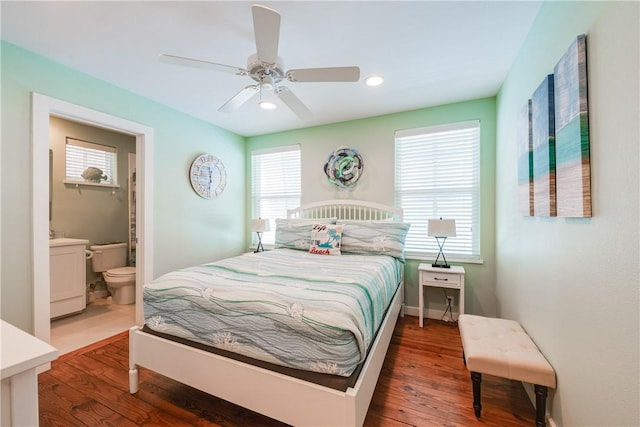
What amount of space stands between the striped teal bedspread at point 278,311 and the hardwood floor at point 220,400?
0.50 meters

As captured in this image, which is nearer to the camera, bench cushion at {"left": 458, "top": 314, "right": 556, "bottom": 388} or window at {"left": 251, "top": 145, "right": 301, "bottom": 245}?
bench cushion at {"left": 458, "top": 314, "right": 556, "bottom": 388}

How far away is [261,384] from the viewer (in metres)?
1.34

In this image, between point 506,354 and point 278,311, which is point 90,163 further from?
point 506,354

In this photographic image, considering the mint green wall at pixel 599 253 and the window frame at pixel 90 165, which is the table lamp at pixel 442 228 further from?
the window frame at pixel 90 165

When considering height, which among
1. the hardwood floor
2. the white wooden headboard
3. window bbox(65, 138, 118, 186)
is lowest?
the hardwood floor

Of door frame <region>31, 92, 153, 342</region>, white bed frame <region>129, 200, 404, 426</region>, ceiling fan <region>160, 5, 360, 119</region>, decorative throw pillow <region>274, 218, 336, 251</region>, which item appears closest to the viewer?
white bed frame <region>129, 200, 404, 426</region>

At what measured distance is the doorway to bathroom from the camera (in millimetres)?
2971

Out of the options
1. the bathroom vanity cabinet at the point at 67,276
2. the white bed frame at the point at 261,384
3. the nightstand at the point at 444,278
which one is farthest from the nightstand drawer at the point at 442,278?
the bathroom vanity cabinet at the point at 67,276

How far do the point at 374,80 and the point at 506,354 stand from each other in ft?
7.83

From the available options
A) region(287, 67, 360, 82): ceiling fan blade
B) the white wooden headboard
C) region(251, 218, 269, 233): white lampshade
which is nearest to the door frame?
region(287, 67, 360, 82): ceiling fan blade

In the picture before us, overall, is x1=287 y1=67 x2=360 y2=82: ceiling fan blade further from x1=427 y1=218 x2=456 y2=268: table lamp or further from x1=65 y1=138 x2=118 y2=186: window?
x1=65 y1=138 x2=118 y2=186: window

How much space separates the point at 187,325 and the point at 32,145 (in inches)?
78.5

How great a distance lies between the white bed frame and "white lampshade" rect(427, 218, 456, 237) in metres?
1.27

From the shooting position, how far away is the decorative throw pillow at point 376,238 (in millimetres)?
2764
